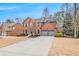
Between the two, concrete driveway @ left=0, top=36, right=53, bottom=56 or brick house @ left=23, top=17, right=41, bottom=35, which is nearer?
concrete driveway @ left=0, top=36, right=53, bottom=56

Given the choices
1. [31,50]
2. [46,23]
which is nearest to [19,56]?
[31,50]

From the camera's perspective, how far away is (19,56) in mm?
5762

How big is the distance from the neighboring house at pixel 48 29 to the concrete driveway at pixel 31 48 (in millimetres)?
60

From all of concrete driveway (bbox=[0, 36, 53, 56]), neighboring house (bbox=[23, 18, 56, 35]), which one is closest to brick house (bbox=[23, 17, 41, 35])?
neighboring house (bbox=[23, 18, 56, 35])

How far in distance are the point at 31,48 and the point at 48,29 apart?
38cm

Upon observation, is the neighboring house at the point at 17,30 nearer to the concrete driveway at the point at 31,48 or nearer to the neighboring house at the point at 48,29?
the concrete driveway at the point at 31,48

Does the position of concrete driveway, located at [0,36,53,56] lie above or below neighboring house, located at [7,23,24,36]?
below

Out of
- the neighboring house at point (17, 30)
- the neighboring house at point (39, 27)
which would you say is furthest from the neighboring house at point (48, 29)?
the neighboring house at point (17, 30)

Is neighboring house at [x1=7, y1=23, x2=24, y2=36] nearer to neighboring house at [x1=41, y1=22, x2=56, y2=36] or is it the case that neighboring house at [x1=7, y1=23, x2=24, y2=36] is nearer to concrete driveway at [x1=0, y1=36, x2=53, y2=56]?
concrete driveway at [x1=0, y1=36, x2=53, y2=56]

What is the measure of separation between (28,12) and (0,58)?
783mm

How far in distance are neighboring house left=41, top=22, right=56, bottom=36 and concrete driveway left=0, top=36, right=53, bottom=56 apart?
6 centimetres

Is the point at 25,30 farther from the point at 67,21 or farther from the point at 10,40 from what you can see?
the point at 67,21

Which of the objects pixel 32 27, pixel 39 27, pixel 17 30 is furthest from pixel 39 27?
pixel 17 30

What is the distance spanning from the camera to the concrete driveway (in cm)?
579
